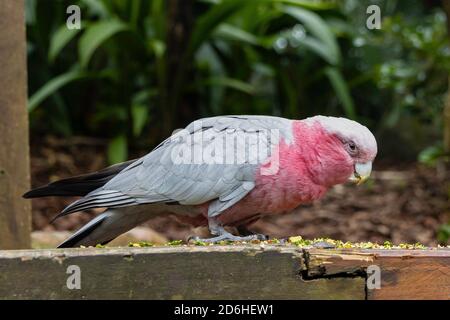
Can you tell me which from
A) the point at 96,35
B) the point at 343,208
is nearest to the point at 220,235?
the point at 96,35

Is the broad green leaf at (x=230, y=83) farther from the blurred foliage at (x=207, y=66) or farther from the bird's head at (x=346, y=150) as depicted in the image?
the bird's head at (x=346, y=150)

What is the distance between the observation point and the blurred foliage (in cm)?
649

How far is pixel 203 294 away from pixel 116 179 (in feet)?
2.75

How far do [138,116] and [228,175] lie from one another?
3881 mm

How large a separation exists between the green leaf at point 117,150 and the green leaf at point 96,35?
2.88ft

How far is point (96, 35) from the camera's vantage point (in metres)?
5.85

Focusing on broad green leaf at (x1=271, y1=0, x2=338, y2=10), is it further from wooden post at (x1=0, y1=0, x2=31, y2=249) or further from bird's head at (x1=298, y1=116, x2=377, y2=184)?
bird's head at (x1=298, y1=116, x2=377, y2=184)

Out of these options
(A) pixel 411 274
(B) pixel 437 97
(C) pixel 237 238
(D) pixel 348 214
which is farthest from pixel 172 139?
(B) pixel 437 97

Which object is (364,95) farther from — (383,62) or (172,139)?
(172,139)

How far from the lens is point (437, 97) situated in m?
7.35

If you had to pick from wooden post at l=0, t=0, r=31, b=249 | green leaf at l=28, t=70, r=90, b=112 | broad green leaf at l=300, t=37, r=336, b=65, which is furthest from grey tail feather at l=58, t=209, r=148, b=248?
broad green leaf at l=300, t=37, r=336, b=65

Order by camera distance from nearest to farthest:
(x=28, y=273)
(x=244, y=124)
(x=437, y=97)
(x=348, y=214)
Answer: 1. (x=28, y=273)
2. (x=244, y=124)
3. (x=348, y=214)
4. (x=437, y=97)

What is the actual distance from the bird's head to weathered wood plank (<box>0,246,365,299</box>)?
57cm

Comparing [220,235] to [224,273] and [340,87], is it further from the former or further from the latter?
[340,87]
